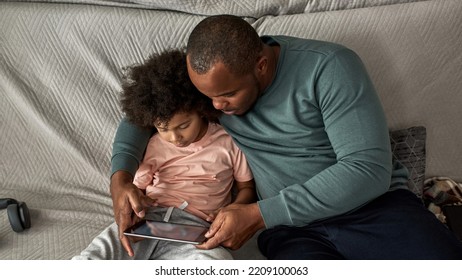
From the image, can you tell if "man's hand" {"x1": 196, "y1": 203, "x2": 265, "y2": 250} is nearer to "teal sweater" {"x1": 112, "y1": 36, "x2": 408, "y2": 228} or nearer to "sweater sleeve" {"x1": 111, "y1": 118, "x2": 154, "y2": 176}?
"teal sweater" {"x1": 112, "y1": 36, "x2": 408, "y2": 228}

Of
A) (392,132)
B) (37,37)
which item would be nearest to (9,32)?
(37,37)

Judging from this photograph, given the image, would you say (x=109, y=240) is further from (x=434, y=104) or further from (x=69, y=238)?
(x=434, y=104)

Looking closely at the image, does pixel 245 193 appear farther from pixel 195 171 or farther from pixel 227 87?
pixel 227 87

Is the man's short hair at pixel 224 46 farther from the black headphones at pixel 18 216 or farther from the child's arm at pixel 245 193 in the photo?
the black headphones at pixel 18 216

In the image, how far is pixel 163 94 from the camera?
115 centimetres

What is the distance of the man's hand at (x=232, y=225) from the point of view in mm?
1130

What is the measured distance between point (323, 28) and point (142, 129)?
586mm

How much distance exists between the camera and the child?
3.83ft

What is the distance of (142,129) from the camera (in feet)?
4.23

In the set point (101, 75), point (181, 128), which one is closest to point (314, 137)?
point (181, 128)

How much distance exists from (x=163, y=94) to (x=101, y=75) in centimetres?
42

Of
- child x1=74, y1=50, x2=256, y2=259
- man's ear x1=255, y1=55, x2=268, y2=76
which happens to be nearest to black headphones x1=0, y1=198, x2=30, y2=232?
child x1=74, y1=50, x2=256, y2=259

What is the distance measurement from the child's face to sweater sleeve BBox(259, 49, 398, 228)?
27 cm

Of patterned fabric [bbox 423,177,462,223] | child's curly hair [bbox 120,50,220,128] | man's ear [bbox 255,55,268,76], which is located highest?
man's ear [bbox 255,55,268,76]
